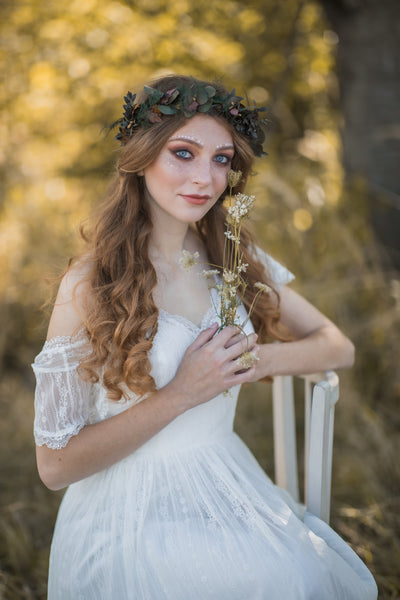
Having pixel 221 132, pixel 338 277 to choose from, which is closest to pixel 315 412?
pixel 221 132

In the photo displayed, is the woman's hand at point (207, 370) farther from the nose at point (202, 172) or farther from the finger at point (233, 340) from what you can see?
the nose at point (202, 172)

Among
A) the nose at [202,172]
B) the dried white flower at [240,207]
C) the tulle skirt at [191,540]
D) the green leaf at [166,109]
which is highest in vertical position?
the green leaf at [166,109]

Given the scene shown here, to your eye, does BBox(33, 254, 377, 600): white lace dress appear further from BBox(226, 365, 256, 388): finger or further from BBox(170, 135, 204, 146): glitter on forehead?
BBox(170, 135, 204, 146): glitter on forehead

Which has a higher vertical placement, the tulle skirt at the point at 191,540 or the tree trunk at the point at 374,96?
the tree trunk at the point at 374,96

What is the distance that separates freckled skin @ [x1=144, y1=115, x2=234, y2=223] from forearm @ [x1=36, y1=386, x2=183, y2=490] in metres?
0.59

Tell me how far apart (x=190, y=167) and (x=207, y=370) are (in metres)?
0.63

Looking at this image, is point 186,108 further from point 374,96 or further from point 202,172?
point 374,96

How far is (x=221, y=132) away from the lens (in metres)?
1.64

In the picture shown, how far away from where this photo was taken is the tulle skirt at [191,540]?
1404 mm

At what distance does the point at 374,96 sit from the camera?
3.15m

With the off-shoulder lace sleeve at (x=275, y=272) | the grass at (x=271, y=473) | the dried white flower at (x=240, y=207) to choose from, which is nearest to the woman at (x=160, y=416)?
the dried white flower at (x=240, y=207)

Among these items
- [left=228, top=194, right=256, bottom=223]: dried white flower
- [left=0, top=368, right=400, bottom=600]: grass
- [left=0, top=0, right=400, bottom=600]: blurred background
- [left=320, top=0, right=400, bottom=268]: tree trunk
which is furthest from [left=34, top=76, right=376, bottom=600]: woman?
[left=320, top=0, right=400, bottom=268]: tree trunk

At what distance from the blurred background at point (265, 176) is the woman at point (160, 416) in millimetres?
488

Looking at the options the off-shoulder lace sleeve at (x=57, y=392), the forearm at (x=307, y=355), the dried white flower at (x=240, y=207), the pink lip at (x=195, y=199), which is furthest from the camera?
the forearm at (x=307, y=355)
